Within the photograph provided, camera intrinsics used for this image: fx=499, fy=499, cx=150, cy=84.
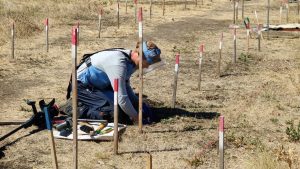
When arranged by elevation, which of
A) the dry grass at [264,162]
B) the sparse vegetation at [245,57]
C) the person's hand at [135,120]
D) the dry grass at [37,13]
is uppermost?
the dry grass at [37,13]

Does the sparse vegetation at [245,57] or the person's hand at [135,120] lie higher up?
the sparse vegetation at [245,57]

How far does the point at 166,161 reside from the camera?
21.6 ft

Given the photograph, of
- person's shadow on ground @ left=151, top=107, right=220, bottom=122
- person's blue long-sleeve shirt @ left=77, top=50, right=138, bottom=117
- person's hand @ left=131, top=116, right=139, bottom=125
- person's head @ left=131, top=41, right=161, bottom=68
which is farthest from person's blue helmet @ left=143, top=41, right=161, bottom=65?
person's shadow on ground @ left=151, top=107, right=220, bottom=122

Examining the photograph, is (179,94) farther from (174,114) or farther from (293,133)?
(293,133)

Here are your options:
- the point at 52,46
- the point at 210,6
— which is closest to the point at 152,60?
the point at 52,46

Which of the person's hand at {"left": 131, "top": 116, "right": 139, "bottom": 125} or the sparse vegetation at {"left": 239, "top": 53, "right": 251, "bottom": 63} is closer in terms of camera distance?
the person's hand at {"left": 131, "top": 116, "right": 139, "bottom": 125}

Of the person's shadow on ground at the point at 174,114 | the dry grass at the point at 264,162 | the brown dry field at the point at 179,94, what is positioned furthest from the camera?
the person's shadow on ground at the point at 174,114

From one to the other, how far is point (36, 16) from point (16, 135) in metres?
13.9

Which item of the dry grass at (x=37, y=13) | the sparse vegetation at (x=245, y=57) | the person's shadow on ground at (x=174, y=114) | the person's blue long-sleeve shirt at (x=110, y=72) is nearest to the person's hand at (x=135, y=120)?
the person's blue long-sleeve shirt at (x=110, y=72)

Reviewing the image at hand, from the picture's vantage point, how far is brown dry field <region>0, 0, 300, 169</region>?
666 cm

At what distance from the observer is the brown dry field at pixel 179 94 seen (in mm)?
6664

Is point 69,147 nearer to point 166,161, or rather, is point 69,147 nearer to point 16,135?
point 16,135

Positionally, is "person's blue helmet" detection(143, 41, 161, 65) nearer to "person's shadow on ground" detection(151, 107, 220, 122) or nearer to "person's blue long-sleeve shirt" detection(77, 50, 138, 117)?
"person's blue long-sleeve shirt" detection(77, 50, 138, 117)

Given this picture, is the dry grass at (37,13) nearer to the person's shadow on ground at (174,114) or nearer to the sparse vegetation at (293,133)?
the person's shadow on ground at (174,114)
